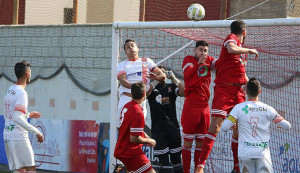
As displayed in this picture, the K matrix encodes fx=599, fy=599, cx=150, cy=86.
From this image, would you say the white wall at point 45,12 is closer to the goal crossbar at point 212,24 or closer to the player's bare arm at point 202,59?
the goal crossbar at point 212,24

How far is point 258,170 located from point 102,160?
595cm

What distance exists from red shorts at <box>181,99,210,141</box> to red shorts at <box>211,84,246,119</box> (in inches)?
14.5

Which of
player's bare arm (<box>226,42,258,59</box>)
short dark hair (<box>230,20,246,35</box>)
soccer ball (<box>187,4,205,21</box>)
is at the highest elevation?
soccer ball (<box>187,4,205,21</box>)

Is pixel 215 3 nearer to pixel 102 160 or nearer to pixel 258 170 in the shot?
pixel 102 160

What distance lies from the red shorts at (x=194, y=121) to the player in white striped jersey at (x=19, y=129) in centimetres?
215

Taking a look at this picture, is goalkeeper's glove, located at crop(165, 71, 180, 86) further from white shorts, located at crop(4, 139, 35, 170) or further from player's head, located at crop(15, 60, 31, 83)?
white shorts, located at crop(4, 139, 35, 170)

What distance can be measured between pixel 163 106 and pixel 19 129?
233cm

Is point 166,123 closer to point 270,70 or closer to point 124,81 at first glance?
point 124,81

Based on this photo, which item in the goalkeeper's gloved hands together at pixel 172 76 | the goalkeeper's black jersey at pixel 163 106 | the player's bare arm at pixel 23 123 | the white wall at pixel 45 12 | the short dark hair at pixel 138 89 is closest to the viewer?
the short dark hair at pixel 138 89

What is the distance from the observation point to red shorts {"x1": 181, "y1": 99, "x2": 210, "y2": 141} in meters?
9.00

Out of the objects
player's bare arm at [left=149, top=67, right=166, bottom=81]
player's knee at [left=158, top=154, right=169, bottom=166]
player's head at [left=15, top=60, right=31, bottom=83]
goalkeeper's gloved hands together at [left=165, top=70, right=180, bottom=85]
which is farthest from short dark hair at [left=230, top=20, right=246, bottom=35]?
player's head at [left=15, top=60, right=31, bottom=83]

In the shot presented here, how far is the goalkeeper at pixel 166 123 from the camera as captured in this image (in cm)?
955

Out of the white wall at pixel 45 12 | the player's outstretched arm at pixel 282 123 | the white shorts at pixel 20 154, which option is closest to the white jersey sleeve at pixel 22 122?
the white shorts at pixel 20 154

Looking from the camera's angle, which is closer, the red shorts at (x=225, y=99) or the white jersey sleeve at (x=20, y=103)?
the red shorts at (x=225, y=99)
